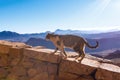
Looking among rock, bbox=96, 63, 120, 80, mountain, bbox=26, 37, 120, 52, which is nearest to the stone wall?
rock, bbox=96, 63, 120, 80

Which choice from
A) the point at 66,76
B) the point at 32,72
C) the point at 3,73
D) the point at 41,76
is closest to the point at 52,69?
the point at 41,76

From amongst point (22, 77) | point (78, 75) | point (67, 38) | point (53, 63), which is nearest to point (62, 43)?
point (67, 38)

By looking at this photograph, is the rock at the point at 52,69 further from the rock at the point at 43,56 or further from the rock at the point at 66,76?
the rock at the point at 66,76

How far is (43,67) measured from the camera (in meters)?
12.8

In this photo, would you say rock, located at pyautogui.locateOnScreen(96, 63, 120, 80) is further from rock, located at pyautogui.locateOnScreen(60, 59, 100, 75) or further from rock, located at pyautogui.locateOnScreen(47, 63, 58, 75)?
rock, located at pyautogui.locateOnScreen(47, 63, 58, 75)

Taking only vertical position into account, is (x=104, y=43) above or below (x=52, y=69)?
below

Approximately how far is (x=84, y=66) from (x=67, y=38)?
1.91m

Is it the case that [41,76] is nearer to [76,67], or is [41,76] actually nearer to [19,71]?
[19,71]

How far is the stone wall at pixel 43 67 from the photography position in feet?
39.7

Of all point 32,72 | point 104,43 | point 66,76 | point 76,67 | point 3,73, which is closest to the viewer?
point 76,67

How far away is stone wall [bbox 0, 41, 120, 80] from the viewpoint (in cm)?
1210

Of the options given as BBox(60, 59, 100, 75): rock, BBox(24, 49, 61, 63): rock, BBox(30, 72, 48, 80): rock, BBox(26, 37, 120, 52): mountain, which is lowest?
BBox(26, 37, 120, 52): mountain

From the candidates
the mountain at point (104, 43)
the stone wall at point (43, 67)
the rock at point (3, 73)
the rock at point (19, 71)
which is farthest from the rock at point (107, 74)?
the mountain at point (104, 43)

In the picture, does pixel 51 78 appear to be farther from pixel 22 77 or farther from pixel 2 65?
pixel 2 65
